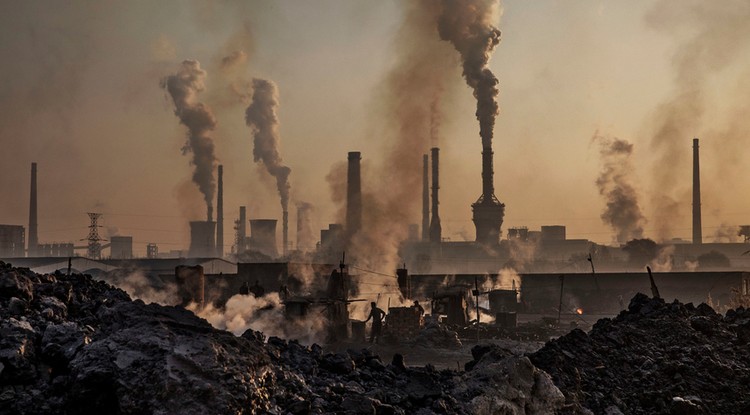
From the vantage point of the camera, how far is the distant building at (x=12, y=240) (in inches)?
3110

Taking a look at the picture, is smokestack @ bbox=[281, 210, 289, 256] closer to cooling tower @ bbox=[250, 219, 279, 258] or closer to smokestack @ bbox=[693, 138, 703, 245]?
cooling tower @ bbox=[250, 219, 279, 258]

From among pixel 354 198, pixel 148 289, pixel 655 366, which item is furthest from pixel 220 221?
pixel 655 366

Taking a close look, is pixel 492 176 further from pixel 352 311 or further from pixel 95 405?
pixel 95 405

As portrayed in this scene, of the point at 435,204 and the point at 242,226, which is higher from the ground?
the point at 435,204

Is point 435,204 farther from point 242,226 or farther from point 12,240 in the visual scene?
point 12,240

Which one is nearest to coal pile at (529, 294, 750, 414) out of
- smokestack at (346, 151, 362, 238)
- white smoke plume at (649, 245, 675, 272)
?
smokestack at (346, 151, 362, 238)

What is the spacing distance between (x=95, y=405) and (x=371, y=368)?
394 centimetres

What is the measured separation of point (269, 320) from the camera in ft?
Answer: 87.3

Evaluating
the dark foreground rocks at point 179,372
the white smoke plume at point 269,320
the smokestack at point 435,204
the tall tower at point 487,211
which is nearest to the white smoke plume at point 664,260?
the tall tower at point 487,211

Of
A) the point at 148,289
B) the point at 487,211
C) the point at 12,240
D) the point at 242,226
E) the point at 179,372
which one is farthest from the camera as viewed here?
the point at 242,226

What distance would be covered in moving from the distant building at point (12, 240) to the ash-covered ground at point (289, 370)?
78010 millimetres

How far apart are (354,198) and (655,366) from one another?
48129 mm

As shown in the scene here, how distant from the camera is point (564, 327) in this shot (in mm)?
33812

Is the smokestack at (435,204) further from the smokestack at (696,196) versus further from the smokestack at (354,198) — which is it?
the smokestack at (696,196)
